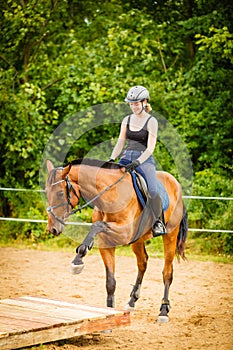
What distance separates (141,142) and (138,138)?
64 millimetres

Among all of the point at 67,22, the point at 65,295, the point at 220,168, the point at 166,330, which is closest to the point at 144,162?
the point at 166,330

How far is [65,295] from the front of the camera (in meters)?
9.00

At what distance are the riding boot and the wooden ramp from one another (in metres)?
1.33

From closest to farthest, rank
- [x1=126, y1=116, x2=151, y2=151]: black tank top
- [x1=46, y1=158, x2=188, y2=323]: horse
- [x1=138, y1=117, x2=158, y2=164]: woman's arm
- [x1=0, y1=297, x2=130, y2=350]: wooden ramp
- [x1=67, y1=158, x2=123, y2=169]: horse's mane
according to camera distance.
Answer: [x1=0, y1=297, x2=130, y2=350]: wooden ramp → [x1=46, y1=158, x2=188, y2=323]: horse → [x1=67, y1=158, x2=123, y2=169]: horse's mane → [x1=138, y1=117, x2=158, y2=164]: woman's arm → [x1=126, y1=116, x2=151, y2=151]: black tank top

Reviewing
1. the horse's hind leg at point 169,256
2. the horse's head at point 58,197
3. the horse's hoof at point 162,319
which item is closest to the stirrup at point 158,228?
the horse's hind leg at point 169,256

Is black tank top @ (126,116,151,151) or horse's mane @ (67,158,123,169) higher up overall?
black tank top @ (126,116,151,151)

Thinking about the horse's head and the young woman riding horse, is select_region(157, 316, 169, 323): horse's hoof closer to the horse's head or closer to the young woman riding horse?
the young woman riding horse

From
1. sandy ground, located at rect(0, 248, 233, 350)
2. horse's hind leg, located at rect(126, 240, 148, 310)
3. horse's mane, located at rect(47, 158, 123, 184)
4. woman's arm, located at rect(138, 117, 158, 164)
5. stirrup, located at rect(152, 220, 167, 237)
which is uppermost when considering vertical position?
woman's arm, located at rect(138, 117, 158, 164)

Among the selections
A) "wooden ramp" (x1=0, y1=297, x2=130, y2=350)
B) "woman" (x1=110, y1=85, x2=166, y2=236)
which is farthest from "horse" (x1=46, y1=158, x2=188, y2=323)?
"wooden ramp" (x1=0, y1=297, x2=130, y2=350)

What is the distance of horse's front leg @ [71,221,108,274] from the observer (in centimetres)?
646

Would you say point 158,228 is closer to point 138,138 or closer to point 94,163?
point 138,138

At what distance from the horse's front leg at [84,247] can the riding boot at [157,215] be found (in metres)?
0.89

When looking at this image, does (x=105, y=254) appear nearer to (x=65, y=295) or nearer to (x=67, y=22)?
(x=65, y=295)

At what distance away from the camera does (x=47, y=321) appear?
→ 232 inches
